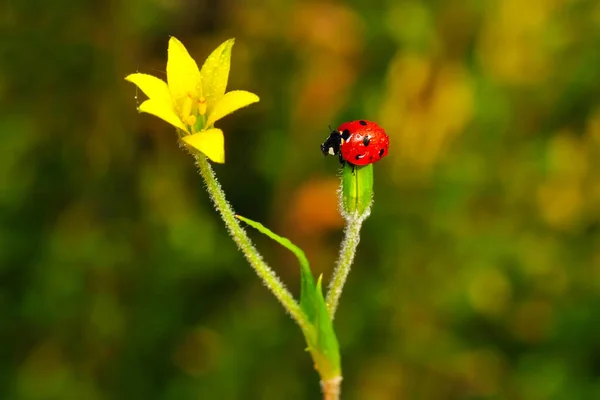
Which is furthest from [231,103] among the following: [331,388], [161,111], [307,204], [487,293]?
[487,293]

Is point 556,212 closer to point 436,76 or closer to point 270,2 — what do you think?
point 436,76

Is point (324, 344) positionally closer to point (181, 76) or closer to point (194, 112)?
point (194, 112)

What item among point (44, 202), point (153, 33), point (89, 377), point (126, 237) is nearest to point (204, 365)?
point (89, 377)

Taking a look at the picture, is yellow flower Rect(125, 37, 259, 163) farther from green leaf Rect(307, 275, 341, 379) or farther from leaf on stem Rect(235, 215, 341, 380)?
green leaf Rect(307, 275, 341, 379)

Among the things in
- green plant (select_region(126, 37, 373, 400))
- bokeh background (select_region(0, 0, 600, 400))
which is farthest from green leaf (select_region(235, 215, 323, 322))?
bokeh background (select_region(0, 0, 600, 400))

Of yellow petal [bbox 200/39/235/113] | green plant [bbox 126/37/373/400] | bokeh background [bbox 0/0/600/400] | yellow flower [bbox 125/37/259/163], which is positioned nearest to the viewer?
green plant [bbox 126/37/373/400]
